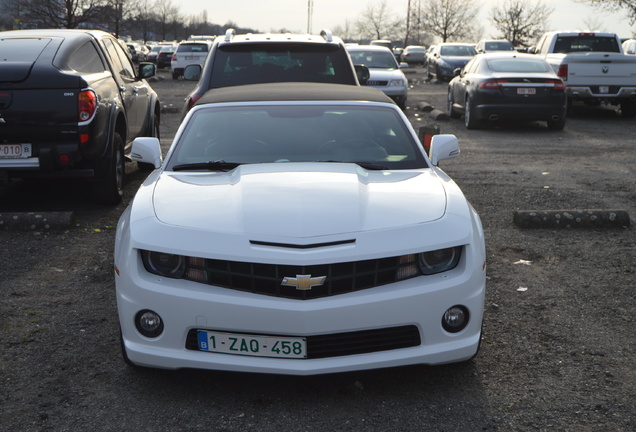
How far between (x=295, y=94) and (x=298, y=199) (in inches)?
66.7

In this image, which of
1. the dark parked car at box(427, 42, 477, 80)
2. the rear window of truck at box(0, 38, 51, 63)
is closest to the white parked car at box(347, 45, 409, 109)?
the rear window of truck at box(0, 38, 51, 63)

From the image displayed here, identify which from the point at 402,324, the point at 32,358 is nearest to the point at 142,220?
the point at 32,358

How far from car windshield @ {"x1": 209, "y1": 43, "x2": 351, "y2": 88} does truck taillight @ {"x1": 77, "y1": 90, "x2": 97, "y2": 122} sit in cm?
142

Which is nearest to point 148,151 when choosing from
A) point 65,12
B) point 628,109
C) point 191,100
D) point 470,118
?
point 191,100

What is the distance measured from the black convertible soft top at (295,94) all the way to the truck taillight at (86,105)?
6.79ft

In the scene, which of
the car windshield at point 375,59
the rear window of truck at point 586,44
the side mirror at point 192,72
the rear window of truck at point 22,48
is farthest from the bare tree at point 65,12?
the rear window of truck at point 22,48

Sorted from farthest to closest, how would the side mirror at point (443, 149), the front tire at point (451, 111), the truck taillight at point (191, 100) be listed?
1. the front tire at point (451, 111)
2. the truck taillight at point (191, 100)
3. the side mirror at point (443, 149)

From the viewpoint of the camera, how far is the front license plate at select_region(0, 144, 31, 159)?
304 inches

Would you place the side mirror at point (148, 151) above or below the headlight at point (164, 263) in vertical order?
above

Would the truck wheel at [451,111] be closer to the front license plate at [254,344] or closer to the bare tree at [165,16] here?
the front license plate at [254,344]

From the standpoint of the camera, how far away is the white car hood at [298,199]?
3.92 metres

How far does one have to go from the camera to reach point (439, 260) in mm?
3992

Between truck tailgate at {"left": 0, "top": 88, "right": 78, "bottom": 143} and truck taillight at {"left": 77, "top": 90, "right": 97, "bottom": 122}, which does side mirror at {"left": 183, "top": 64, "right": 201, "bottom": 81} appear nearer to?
truck taillight at {"left": 77, "top": 90, "right": 97, "bottom": 122}

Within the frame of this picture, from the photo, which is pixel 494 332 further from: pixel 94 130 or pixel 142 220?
pixel 94 130
